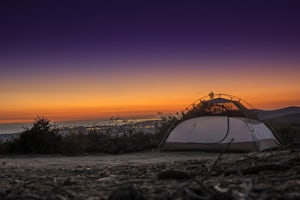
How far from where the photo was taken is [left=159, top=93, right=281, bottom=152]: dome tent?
15.8 m

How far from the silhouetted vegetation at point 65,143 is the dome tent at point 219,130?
1891mm

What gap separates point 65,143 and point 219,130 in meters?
6.72

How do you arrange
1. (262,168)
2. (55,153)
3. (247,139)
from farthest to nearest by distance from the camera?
(55,153) → (247,139) → (262,168)

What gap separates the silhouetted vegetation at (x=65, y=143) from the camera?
60.3 ft

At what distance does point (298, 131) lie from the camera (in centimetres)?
2136

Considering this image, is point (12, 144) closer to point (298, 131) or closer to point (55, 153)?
point (55, 153)

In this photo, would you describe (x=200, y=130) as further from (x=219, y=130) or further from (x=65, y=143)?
(x=65, y=143)

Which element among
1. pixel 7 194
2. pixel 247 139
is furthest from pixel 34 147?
pixel 7 194

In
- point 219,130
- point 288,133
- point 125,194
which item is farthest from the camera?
point 288,133

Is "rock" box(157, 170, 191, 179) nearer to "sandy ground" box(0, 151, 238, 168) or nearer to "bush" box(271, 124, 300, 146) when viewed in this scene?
"sandy ground" box(0, 151, 238, 168)

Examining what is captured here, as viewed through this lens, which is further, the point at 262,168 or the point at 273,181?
the point at 262,168

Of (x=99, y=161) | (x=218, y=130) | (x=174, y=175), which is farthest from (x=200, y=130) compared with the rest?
(x=174, y=175)

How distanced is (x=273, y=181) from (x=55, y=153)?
14496mm

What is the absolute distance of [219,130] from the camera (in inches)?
650
